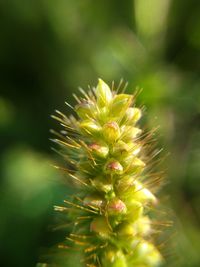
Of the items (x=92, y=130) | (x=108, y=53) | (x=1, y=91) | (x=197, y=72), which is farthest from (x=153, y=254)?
(x=1, y=91)

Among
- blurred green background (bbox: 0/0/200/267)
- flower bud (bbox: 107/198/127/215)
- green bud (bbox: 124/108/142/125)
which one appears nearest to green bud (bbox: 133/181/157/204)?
flower bud (bbox: 107/198/127/215)

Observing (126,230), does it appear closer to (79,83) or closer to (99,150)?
(99,150)

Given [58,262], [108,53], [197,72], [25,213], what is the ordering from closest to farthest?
1. [58,262]
2. [25,213]
3. [197,72]
4. [108,53]

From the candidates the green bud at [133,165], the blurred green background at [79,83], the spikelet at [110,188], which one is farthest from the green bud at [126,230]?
the blurred green background at [79,83]

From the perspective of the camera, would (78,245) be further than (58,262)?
No

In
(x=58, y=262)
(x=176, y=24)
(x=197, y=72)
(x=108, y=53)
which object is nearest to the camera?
(x=58, y=262)

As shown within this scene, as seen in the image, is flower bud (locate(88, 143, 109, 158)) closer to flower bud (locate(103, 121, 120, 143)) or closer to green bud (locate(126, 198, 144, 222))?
flower bud (locate(103, 121, 120, 143))

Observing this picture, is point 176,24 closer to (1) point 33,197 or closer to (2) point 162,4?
(2) point 162,4
